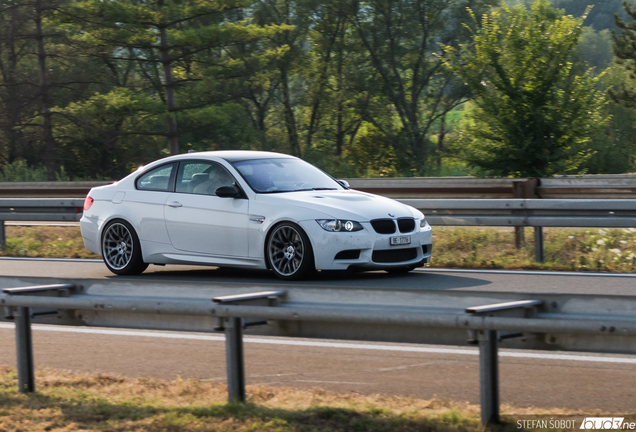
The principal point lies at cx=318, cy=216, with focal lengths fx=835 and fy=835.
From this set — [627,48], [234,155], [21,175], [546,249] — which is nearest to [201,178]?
[234,155]

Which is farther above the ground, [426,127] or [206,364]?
[426,127]

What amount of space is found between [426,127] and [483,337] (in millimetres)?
43792

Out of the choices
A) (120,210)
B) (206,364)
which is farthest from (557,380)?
(120,210)

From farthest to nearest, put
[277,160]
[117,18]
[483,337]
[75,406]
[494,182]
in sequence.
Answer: [117,18]
[494,182]
[277,160]
[75,406]
[483,337]

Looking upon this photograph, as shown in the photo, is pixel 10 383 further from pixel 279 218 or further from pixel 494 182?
pixel 494 182

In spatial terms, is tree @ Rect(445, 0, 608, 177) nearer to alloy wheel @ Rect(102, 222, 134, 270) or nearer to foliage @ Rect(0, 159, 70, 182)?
alloy wheel @ Rect(102, 222, 134, 270)

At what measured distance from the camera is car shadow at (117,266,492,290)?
899cm

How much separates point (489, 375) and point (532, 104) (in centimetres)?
1826

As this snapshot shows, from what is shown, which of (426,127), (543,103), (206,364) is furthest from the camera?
(426,127)

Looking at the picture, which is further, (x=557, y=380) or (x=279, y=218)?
(x=279, y=218)

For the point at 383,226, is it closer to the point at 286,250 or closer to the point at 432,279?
the point at 432,279

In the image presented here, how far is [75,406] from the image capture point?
5.02 metres

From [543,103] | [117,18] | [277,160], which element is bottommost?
[277,160]

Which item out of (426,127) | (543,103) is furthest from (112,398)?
(426,127)
